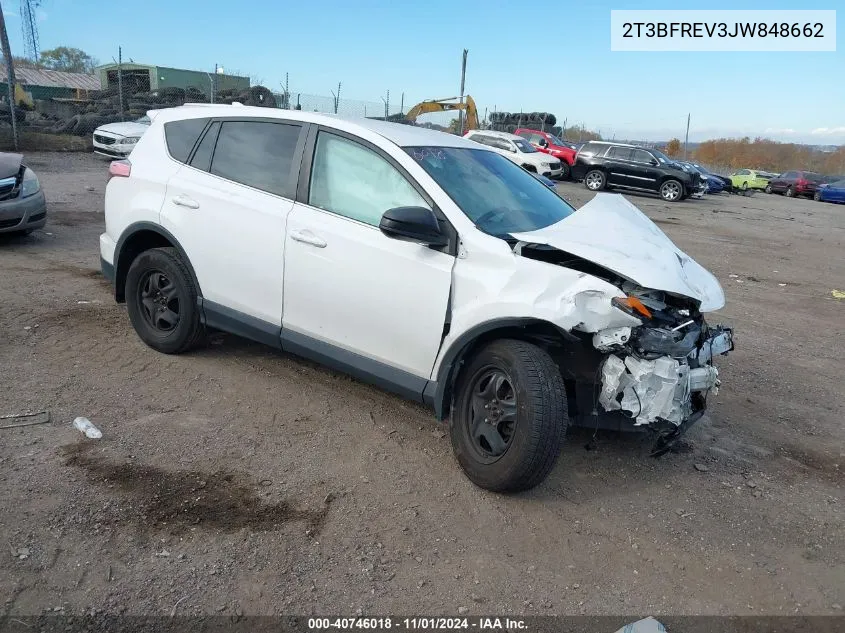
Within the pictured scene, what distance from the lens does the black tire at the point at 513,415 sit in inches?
126

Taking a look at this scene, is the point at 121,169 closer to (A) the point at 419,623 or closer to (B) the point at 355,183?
(B) the point at 355,183

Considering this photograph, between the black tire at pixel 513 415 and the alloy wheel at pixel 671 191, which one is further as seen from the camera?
the alloy wheel at pixel 671 191

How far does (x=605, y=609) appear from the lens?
274 centimetres

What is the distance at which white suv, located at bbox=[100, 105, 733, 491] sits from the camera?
3270 millimetres

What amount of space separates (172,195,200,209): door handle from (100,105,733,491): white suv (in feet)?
0.05

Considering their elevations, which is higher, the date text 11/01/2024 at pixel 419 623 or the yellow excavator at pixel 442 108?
the yellow excavator at pixel 442 108

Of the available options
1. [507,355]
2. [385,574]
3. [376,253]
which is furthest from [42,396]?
[507,355]

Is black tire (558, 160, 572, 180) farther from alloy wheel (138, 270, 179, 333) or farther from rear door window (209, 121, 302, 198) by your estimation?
alloy wheel (138, 270, 179, 333)

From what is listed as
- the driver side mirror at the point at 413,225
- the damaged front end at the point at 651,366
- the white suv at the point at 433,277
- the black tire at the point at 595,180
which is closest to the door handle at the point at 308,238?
the white suv at the point at 433,277

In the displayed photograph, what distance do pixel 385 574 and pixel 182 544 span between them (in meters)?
0.90

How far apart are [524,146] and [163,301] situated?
66.3ft

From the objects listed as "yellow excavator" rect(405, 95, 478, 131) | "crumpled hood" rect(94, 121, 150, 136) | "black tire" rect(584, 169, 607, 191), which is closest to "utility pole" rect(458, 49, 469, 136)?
Answer: "yellow excavator" rect(405, 95, 478, 131)

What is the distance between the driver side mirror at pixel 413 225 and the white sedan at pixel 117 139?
15.0 metres

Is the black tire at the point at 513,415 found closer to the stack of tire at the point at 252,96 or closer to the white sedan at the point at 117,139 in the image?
the white sedan at the point at 117,139
